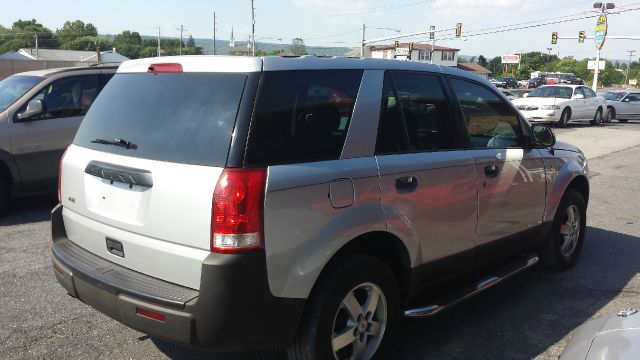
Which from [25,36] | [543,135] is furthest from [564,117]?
[25,36]

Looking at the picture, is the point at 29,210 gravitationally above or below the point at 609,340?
below

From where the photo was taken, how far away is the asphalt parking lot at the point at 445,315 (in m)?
3.58

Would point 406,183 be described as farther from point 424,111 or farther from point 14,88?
point 14,88

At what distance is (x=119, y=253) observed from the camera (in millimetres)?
3008

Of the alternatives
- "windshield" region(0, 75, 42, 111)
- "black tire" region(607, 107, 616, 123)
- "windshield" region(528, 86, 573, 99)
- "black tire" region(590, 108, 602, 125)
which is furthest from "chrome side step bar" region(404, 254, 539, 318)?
"black tire" region(607, 107, 616, 123)

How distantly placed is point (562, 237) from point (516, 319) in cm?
141

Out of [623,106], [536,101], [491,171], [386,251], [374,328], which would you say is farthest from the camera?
[623,106]

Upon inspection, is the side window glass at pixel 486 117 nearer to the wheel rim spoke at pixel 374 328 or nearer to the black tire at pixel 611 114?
the wheel rim spoke at pixel 374 328

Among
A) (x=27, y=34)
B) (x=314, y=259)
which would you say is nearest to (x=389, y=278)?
(x=314, y=259)

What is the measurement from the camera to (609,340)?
236 cm

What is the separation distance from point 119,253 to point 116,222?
0.17 metres

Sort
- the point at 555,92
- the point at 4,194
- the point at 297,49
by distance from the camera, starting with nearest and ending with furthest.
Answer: the point at 297,49 → the point at 4,194 → the point at 555,92

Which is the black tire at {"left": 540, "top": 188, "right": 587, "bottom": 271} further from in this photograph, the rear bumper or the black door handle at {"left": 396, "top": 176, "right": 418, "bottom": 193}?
the rear bumper

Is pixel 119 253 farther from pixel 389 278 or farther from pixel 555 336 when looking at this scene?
pixel 555 336
